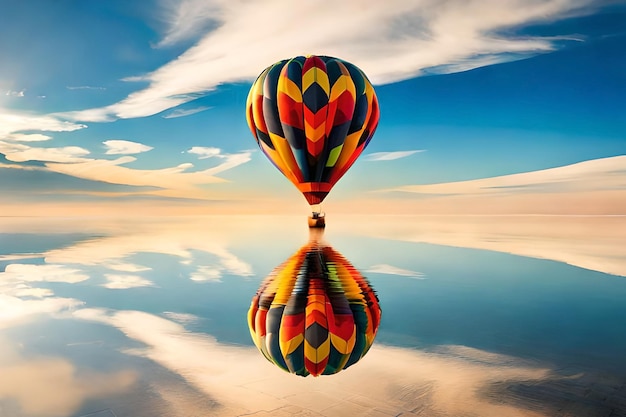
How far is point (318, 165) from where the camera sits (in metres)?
36.0

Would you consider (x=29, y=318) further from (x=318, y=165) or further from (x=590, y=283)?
(x=318, y=165)

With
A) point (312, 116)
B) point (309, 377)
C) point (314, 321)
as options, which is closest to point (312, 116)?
point (312, 116)

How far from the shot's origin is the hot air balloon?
34062mm

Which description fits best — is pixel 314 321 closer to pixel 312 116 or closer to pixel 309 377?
pixel 309 377

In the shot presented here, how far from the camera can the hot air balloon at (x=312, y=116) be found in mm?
34062

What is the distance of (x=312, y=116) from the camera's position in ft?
111

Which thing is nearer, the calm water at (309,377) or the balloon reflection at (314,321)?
the calm water at (309,377)

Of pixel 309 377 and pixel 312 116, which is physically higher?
pixel 312 116

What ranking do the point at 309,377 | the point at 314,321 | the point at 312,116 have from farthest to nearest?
the point at 312,116 < the point at 314,321 < the point at 309,377

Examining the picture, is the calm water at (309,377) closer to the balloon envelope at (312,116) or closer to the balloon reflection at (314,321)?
the balloon reflection at (314,321)

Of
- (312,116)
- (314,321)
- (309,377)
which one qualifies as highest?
(312,116)

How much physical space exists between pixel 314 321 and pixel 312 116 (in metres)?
22.9

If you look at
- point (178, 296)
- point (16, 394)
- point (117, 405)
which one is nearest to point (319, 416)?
point (117, 405)

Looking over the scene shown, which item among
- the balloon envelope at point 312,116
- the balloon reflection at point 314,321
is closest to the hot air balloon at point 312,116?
the balloon envelope at point 312,116
